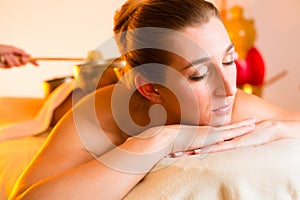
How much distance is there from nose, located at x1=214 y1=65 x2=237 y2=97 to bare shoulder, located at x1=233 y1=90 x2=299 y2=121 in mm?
137

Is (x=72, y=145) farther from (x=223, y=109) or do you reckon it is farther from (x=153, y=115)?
(x=223, y=109)

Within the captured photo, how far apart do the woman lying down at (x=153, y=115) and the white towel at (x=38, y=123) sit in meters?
0.42

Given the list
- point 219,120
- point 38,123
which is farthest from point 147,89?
point 38,123

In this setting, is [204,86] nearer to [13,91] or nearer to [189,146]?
[189,146]

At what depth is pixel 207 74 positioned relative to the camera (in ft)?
2.93

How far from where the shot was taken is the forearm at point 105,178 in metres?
0.77

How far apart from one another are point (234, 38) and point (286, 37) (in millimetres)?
462

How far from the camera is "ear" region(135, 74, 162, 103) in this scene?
100 centimetres

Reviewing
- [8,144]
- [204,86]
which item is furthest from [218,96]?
[8,144]

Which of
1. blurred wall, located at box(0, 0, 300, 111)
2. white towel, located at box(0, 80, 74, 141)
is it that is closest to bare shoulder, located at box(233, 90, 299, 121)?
white towel, located at box(0, 80, 74, 141)

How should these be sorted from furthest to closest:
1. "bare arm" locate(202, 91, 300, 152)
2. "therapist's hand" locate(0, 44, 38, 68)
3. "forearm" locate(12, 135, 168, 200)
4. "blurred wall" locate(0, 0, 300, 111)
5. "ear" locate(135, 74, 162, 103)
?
"blurred wall" locate(0, 0, 300, 111), "therapist's hand" locate(0, 44, 38, 68), "ear" locate(135, 74, 162, 103), "bare arm" locate(202, 91, 300, 152), "forearm" locate(12, 135, 168, 200)

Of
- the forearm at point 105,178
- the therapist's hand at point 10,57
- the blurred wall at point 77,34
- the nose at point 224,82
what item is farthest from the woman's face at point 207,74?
the blurred wall at point 77,34

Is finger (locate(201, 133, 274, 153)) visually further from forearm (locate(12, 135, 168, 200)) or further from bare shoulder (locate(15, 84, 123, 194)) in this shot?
bare shoulder (locate(15, 84, 123, 194))

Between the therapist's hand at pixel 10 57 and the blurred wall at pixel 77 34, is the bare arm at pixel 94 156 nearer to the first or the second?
the therapist's hand at pixel 10 57
